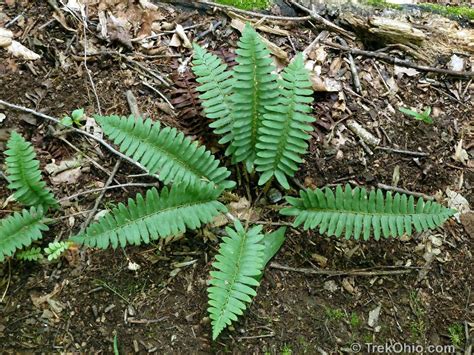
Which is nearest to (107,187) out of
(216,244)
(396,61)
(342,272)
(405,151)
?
(216,244)

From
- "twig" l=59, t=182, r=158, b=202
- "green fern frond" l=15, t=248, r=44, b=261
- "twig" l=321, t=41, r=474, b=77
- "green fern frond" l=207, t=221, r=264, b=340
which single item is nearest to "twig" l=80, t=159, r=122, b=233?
"twig" l=59, t=182, r=158, b=202

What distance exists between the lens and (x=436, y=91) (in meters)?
3.49

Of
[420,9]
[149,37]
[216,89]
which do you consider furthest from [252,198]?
[420,9]

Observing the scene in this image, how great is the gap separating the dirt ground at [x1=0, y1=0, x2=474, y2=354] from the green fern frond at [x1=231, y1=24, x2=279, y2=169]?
10.3 inches

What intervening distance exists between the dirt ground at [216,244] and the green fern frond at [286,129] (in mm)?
202

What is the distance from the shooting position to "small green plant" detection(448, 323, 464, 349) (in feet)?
9.03

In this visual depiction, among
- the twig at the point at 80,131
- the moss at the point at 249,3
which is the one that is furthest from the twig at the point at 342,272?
the moss at the point at 249,3

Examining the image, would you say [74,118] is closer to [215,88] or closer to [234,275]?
[215,88]

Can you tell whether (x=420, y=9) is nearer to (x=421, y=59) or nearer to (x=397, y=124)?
(x=421, y=59)

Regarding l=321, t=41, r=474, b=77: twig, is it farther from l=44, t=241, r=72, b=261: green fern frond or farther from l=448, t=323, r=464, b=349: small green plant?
l=44, t=241, r=72, b=261: green fern frond

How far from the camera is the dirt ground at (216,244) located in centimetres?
267

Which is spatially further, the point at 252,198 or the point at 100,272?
the point at 252,198

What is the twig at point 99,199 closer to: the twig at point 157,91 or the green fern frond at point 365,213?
the twig at point 157,91

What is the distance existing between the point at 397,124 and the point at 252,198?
3.62 ft
